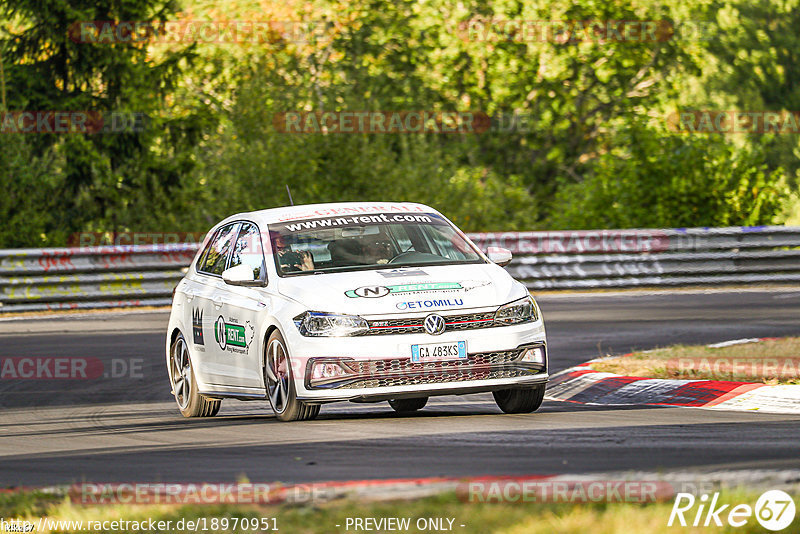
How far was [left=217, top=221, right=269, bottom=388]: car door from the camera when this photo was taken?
10.9 m

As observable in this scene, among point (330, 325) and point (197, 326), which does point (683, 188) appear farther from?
point (330, 325)

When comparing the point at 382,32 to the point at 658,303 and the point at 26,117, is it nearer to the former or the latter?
the point at 26,117

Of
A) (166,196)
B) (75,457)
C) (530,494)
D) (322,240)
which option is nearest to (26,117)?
(166,196)

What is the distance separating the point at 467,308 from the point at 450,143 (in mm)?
35202

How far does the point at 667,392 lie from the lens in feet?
38.5

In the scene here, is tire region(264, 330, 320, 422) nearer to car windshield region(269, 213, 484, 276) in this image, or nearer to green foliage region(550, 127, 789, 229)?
car windshield region(269, 213, 484, 276)

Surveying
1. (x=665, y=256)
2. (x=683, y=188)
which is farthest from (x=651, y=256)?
(x=683, y=188)

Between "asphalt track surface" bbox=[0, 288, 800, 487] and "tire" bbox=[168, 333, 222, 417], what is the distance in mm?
146

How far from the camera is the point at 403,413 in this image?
37.7 feet

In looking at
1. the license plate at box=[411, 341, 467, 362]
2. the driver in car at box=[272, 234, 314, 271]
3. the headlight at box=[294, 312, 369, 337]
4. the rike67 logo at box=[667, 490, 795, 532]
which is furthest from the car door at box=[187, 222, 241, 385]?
the rike67 logo at box=[667, 490, 795, 532]

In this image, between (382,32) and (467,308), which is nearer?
(467,308)

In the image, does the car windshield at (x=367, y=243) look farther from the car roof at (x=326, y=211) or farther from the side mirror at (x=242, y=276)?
the side mirror at (x=242, y=276)

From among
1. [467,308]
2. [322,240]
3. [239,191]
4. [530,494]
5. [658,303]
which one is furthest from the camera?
[239,191]

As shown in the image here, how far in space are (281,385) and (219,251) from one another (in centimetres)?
229
